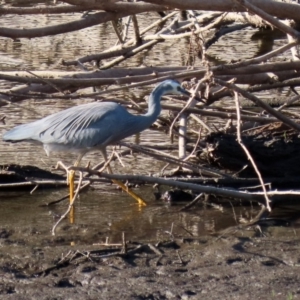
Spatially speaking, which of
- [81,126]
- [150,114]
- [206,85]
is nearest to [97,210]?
[81,126]

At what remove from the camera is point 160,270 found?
471cm

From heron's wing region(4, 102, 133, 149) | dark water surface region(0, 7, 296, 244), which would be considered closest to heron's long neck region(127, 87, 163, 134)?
heron's wing region(4, 102, 133, 149)

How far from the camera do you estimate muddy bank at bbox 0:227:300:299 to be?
4.38m

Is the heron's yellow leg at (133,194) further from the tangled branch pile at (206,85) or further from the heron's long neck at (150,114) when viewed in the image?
the heron's long neck at (150,114)

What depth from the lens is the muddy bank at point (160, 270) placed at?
4.38m

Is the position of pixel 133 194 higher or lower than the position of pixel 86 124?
lower

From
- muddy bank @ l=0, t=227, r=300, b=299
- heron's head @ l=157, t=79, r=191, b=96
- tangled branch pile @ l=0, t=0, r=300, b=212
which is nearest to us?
muddy bank @ l=0, t=227, r=300, b=299

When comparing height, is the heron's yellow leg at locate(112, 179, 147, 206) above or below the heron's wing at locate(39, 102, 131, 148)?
below

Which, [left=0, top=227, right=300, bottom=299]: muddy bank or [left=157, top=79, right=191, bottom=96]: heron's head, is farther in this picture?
[left=157, top=79, right=191, bottom=96]: heron's head

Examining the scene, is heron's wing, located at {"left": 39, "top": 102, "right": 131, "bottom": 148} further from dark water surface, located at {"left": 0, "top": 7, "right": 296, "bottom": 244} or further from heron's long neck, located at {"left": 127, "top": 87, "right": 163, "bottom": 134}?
dark water surface, located at {"left": 0, "top": 7, "right": 296, "bottom": 244}

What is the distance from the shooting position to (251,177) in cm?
664

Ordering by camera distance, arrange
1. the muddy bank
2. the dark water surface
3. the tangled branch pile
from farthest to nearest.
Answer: the dark water surface, the tangled branch pile, the muddy bank

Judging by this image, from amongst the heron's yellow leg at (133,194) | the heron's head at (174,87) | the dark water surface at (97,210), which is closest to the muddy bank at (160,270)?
the dark water surface at (97,210)

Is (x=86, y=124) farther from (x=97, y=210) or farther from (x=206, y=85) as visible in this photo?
(x=206, y=85)
